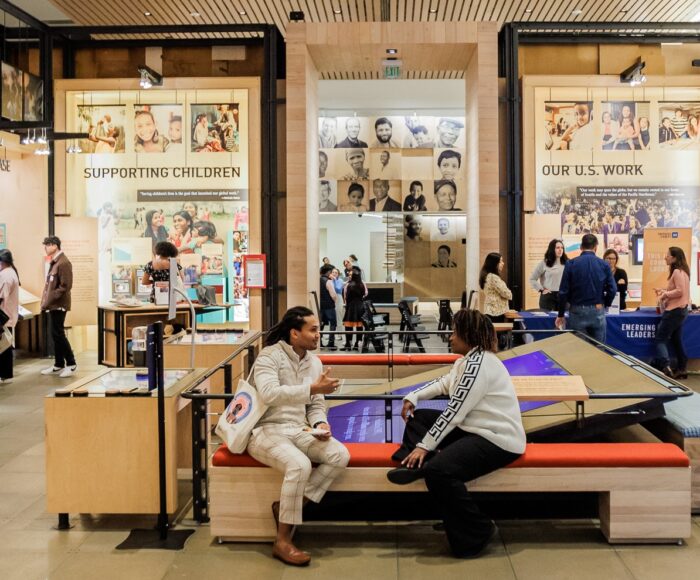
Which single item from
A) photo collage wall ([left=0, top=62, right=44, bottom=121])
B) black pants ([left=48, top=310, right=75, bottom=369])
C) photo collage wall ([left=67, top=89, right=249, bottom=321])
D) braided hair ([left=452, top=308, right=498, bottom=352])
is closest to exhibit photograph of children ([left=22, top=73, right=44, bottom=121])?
photo collage wall ([left=0, top=62, right=44, bottom=121])

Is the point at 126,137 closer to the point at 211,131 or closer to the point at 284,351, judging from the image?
the point at 211,131

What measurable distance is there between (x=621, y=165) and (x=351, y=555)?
30.0 ft

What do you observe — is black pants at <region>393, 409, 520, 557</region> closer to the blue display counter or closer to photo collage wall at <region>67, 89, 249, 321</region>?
the blue display counter

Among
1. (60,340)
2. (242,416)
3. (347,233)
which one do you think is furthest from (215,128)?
(242,416)

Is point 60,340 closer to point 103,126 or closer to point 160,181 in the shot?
point 160,181

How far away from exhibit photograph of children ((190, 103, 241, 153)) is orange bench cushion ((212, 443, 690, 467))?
26.1ft

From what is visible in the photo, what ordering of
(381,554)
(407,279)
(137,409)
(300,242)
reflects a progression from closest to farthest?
(381,554), (137,409), (300,242), (407,279)

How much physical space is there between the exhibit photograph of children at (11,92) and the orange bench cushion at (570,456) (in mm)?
7978

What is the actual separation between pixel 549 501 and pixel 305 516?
142 cm

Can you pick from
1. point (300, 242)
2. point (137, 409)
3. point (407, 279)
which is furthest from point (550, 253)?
point (407, 279)

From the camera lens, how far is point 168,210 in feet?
38.2

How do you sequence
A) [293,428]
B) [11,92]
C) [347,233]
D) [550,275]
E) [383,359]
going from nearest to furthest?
[293,428] → [383,359] → [550,275] → [11,92] → [347,233]

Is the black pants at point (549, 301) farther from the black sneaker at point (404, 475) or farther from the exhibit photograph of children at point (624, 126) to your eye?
the black sneaker at point (404, 475)

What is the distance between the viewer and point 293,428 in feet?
13.6
